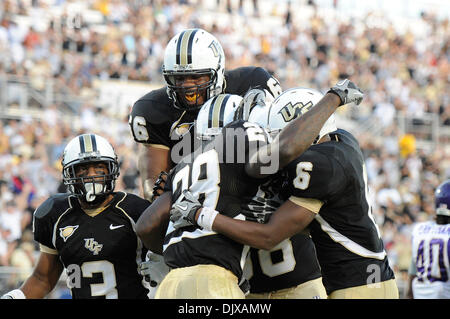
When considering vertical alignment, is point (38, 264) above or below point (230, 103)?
below

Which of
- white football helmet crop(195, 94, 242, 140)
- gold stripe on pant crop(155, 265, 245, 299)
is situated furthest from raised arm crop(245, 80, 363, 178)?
gold stripe on pant crop(155, 265, 245, 299)

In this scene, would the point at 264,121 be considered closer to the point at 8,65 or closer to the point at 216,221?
the point at 216,221

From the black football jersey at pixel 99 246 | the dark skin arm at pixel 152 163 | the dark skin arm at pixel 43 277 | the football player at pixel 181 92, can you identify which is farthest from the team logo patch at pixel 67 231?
the dark skin arm at pixel 152 163

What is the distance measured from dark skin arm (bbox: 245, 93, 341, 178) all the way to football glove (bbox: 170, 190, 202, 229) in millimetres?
353

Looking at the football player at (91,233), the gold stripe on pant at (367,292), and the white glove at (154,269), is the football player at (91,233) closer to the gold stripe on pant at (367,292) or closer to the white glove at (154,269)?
the white glove at (154,269)

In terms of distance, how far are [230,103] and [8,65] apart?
11.5 m

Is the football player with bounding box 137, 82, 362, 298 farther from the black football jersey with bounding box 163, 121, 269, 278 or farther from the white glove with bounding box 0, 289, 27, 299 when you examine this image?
the white glove with bounding box 0, 289, 27, 299

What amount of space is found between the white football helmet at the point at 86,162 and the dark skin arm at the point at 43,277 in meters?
0.55

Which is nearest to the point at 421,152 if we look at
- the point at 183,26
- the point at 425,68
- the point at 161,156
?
the point at 425,68

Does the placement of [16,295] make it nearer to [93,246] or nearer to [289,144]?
[93,246]

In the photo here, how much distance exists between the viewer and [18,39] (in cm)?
1625

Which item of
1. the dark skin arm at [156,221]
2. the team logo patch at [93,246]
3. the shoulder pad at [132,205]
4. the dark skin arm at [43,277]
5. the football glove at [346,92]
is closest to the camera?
the football glove at [346,92]

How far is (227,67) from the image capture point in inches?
757

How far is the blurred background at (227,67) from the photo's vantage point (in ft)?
44.5
